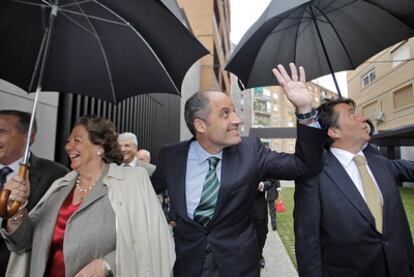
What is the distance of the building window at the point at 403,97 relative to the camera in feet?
61.2

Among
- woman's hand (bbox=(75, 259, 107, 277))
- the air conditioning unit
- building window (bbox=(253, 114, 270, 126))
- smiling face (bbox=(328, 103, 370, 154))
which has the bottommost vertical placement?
woman's hand (bbox=(75, 259, 107, 277))

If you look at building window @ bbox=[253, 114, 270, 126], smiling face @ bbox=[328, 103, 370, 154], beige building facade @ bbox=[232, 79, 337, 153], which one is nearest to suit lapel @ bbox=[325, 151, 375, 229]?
smiling face @ bbox=[328, 103, 370, 154]

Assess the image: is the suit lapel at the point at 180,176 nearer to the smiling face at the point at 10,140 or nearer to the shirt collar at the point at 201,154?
the shirt collar at the point at 201,154

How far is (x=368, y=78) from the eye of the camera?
25.1 m

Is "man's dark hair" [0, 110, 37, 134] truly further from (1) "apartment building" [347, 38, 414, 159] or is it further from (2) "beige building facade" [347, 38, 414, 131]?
(1) "apartment building" [347, 38, 414, 159]

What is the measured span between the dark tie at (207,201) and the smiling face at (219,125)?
0.22 meters

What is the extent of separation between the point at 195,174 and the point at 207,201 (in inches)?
8.4

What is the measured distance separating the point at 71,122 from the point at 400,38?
431cm

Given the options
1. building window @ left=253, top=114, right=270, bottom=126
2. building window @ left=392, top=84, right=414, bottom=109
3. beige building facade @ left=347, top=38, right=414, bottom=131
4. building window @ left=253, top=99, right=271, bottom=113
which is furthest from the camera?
building window @ left=253, top=114, right=270, bottom=126

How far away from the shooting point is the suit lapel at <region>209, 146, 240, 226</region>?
168cm

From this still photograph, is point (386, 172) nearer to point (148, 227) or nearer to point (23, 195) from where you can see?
point (148, 227)

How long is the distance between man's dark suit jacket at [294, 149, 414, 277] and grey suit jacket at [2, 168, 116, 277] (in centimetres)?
123

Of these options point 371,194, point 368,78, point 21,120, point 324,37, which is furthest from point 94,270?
point 368,78

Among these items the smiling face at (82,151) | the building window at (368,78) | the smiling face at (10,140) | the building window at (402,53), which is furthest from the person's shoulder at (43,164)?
the building window at (368,78)
